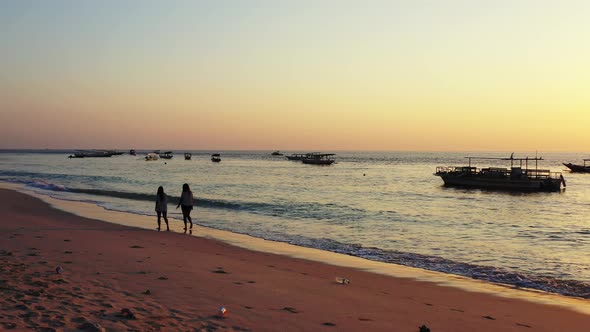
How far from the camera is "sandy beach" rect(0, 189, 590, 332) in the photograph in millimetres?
7043

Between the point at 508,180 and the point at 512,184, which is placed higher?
the point at 508,180

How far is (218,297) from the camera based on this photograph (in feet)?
28.4

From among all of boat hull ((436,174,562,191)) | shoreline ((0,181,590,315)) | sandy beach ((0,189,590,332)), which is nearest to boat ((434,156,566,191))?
boat hull ((436,174,562,191))

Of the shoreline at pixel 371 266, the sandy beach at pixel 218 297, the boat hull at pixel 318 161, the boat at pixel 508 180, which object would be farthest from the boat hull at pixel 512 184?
the boat hull at pixel 318 161

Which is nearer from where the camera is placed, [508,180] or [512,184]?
[512,184]

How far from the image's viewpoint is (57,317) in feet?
21.9

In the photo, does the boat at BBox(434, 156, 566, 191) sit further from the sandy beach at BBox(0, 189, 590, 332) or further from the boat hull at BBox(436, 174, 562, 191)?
the sandy beach at BBox(0, 189, 590, 332)

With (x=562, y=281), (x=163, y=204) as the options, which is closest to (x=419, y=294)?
(x=562, y=281)

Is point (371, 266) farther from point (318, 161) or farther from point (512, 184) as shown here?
point (318, 161)

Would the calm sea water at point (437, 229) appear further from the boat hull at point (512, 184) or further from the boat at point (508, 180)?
the boat at point (508, 180)

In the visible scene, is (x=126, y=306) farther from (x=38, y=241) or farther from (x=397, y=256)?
(x=397, y=256)

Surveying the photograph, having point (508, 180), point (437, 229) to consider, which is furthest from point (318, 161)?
point (437, 229)

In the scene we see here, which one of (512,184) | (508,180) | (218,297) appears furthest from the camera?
(508,180)

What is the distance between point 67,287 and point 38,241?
6.95m
